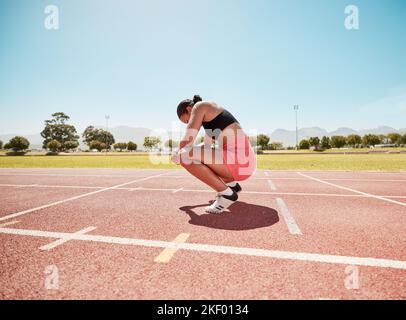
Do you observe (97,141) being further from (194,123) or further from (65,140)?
(194,123)

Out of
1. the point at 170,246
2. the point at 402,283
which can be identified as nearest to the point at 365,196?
the point at 402,283

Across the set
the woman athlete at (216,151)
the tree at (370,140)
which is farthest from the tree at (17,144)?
the tree at (370,140)

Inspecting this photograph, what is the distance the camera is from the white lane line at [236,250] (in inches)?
87.6

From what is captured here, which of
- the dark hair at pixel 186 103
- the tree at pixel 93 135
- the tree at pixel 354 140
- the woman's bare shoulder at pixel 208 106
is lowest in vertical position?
the woman's bare shoulder at pixel 208 106

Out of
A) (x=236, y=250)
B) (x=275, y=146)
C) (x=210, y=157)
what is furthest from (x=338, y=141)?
(x=236, y=250)

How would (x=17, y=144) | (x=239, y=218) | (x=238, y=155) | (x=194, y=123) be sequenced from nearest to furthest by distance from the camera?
(x=239, y=218), (x=194, y=123), (x=238, y=155), (x=17, y=144)

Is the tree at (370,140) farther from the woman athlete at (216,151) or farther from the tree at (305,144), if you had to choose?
the woman athlete at (216,151)

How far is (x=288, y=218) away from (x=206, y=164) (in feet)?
5.48

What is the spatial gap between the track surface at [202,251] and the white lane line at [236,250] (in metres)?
0.01

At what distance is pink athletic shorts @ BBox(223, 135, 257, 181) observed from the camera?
444cm

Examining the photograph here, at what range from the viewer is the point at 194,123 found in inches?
154

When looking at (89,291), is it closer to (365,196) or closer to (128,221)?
(128,221)

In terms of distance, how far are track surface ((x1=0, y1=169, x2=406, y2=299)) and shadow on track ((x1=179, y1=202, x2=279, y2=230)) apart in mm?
15

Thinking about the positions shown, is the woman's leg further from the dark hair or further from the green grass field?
the green grass field
